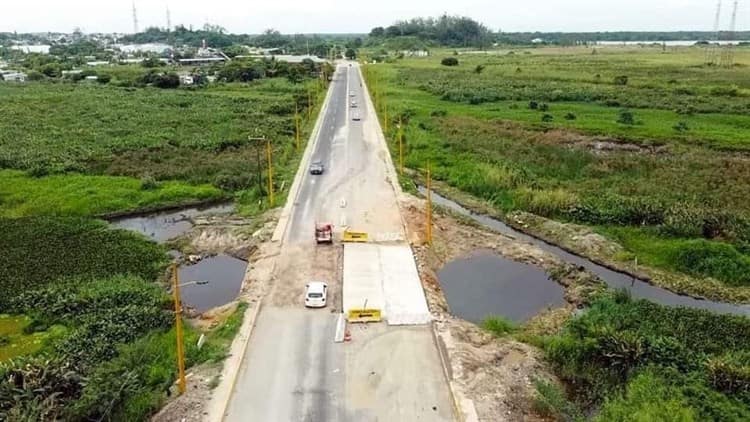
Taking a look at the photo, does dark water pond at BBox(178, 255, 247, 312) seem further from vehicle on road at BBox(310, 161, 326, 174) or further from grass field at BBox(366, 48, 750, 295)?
grass field at BBox(366, 48, 750, 295)

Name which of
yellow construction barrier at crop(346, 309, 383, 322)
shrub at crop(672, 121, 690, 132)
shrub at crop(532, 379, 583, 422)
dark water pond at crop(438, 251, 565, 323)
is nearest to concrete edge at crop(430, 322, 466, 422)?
yellow construction barrier at crop(346, 309, 383, 322)

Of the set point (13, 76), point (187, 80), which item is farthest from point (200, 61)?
point (187, 80)

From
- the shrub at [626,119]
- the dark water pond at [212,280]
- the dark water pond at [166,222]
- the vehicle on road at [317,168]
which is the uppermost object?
the shrub at [626,119]

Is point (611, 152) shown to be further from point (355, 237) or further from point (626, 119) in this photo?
point (355, 237)

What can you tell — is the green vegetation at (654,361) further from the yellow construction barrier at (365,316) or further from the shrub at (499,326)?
the yellow construction barrier at (365,316)

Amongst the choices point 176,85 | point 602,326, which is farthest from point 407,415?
point 176,85

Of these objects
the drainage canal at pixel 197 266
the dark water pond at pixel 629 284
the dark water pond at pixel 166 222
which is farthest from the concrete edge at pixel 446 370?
the dark water pond at pixel 166 222

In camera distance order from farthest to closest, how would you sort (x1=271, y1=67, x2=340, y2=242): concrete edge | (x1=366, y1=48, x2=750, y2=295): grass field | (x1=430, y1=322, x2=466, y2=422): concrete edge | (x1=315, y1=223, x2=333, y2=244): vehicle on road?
(x1=271, y1=67, x2=340, y2=242): concrete edge, (x1=366, y1=48, x2=750, y2=295): grass field, (x1=315, y1=223, x2=333, y2=244): vehicle on road, (x1=430, y1=322, x2=466, y2=422): concrete edge
